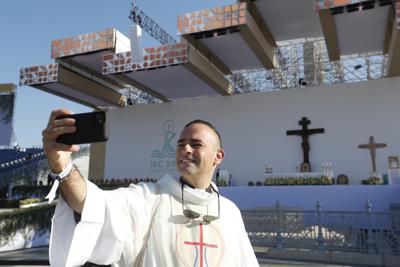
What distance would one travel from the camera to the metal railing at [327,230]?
24.1 feet

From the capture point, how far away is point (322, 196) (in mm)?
11656

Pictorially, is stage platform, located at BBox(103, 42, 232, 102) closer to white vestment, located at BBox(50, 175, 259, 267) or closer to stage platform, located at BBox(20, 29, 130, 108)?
stage platform, located at BBox(20, 29, 130, 108)

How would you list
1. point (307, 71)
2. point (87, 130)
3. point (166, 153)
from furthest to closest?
point (307, 71) → point (166, 153) → point (87, 130)

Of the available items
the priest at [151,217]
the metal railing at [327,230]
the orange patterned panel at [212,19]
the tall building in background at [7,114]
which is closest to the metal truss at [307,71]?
the orange patterned panel at [212,19]

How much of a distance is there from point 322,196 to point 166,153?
887cm

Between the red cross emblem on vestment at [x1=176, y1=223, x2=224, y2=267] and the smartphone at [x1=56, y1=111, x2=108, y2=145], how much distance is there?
28.7 inches

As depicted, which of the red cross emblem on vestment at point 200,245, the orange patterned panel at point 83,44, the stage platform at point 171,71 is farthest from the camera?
the orange patterned panel at point 83,44

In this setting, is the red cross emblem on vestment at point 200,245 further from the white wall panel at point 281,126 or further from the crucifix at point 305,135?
the white wall panel at point 281,126

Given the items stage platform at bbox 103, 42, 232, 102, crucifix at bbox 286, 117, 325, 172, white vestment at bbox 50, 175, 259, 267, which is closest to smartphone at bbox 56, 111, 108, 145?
white vestment at bbox 50, 175, 259, 267

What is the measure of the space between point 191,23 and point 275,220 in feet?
26.4

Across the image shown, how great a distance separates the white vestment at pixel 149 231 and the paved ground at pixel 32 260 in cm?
560

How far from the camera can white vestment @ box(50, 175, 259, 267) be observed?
4.47 feet

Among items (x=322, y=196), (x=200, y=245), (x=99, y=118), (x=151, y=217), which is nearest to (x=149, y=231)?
(x=151, y=217)

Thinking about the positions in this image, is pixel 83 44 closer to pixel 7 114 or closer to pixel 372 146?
pixel 372 146
